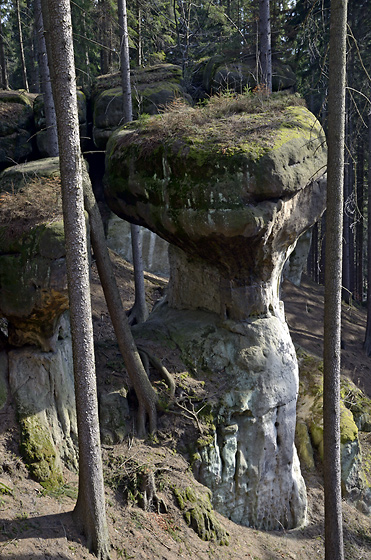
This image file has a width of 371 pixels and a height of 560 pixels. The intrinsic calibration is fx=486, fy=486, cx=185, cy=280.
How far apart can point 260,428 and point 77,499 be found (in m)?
4.60

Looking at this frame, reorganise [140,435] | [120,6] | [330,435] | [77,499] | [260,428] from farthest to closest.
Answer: [120,6]
[260,428]
[140,435]
[330,435]
[77,499]

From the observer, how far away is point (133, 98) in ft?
61.2

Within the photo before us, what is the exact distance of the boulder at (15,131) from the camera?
1791 cm

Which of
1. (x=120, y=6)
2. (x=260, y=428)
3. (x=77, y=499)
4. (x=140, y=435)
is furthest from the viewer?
(x=120, y=6)

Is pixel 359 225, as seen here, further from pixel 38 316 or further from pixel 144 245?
pixel 38 316

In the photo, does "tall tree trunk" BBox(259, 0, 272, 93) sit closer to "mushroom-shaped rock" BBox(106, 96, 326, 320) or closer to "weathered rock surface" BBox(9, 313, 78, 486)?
"mushroom-shaped rock" BBox(106, 96, 326, 320)

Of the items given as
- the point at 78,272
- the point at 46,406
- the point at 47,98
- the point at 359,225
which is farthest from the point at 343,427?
the point at 359,225

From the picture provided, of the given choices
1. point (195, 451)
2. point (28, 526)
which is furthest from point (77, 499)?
point (195, 451)

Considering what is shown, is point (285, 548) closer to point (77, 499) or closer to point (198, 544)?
point (198, 544)

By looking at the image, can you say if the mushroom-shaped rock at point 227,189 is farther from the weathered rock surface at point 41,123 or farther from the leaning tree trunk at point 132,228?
the weathered rock surface at point 41,123

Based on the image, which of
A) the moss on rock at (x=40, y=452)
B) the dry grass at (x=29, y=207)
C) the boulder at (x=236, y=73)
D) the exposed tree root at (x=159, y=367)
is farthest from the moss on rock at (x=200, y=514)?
the boulder at (x=236, y=73)

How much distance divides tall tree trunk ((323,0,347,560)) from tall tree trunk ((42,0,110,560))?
4.20 m

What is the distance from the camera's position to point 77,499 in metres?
7.93

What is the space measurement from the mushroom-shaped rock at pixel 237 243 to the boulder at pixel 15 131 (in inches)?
302
